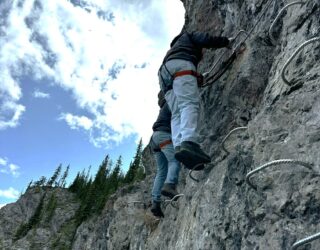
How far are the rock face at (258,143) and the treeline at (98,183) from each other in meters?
64.3

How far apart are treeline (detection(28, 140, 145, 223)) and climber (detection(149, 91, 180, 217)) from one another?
62640 millimetres

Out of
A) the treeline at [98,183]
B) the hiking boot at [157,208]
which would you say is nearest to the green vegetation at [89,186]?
the treeline at [98,183]

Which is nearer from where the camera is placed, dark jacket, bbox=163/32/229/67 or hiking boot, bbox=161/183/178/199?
dark jacket, bbox=163/32/229/67

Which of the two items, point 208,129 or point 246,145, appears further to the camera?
point 208,129

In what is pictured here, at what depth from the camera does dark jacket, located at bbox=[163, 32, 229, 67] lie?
24.5 feet

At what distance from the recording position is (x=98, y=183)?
11000cm

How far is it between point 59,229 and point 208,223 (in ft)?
352

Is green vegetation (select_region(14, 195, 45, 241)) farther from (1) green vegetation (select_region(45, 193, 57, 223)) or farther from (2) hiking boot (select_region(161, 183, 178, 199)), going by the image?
(2) hiking boot (select_region(161, 183, 178, 199))

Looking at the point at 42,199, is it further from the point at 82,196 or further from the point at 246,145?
the point at 246,145

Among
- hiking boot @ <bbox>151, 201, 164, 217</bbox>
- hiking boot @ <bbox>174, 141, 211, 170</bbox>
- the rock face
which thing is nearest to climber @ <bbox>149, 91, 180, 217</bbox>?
hiking boot @ <bbox>151, 201, 164, 217</bbox>

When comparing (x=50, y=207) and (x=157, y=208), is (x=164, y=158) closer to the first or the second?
(x=157, y=208)

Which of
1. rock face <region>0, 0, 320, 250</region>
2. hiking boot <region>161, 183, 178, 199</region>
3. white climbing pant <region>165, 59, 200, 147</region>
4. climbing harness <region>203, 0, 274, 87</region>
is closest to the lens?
rock face <region>0, 0, 320, 250</region>

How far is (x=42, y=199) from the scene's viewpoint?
4734 inches

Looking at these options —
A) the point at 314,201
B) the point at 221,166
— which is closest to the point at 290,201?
the point at 314,201
